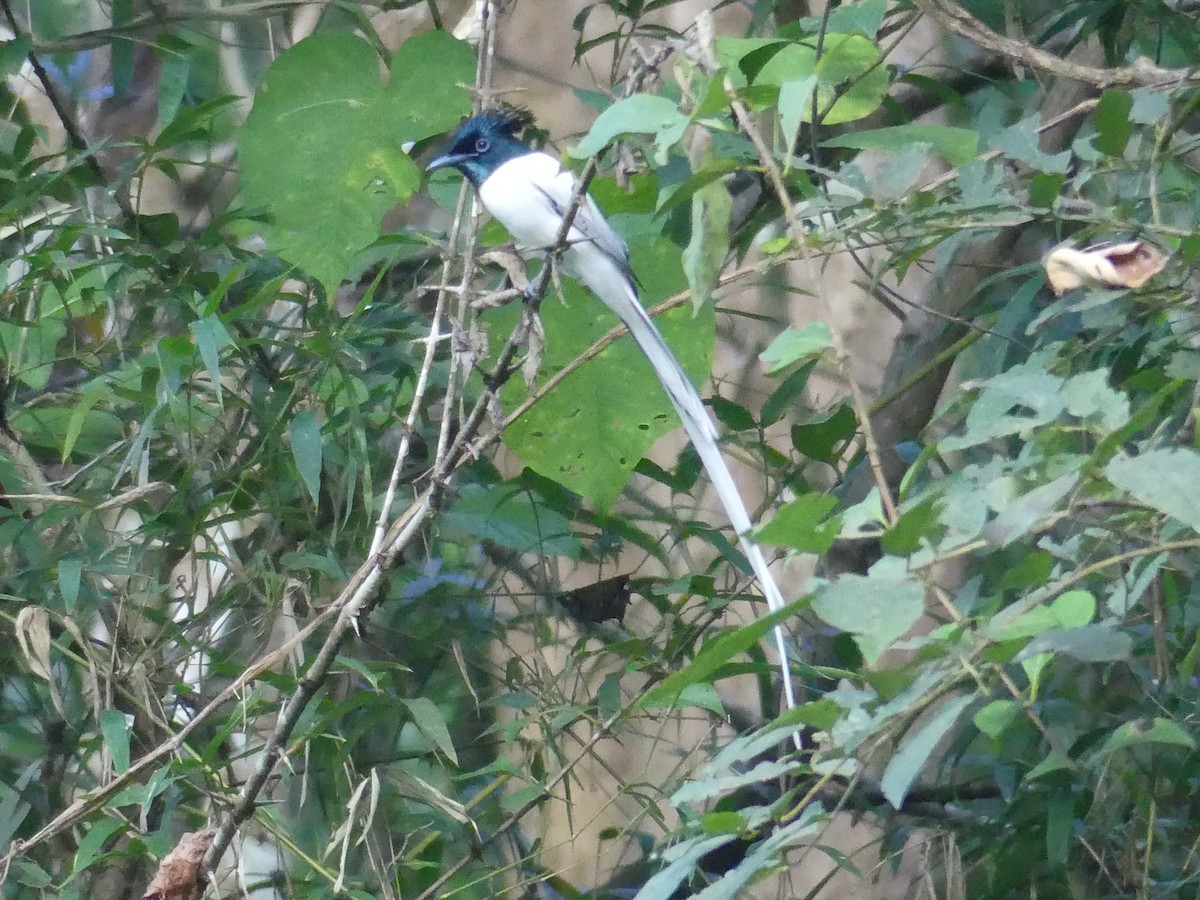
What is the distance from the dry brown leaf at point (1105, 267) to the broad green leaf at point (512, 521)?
940mm

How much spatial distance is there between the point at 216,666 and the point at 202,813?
21cm

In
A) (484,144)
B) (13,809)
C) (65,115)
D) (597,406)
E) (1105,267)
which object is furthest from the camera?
(484,144)

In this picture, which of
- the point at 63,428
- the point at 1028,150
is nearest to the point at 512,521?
the point at 63,428

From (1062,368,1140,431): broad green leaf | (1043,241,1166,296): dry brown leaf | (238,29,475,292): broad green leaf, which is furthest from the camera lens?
(238,29,475,292): broad green leaf

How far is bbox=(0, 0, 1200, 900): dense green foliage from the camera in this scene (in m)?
1.08

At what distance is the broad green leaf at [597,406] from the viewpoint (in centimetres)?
154

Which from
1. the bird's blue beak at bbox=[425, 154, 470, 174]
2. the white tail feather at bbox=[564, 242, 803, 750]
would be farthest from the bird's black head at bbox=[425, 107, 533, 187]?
the white tail feather at bbox=[564, 242, 803, 750]

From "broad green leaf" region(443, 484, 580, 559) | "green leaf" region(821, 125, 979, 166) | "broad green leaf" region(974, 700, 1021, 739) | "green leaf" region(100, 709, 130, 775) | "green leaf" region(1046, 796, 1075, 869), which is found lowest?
"green leaf" region(1046, 796, 1075, 869)

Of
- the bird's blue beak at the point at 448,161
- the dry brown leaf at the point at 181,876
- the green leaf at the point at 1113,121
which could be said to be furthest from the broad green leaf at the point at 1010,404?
the bird's blue beak at the point at 448,161

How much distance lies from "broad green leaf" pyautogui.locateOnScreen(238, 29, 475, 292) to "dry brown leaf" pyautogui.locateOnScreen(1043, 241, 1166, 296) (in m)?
0.91

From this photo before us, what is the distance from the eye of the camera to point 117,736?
138 centimetres

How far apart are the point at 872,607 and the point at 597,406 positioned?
94 cm

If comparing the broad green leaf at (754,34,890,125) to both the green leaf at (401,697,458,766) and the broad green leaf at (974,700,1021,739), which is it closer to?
the broad green leaf at (974,700,1021,739)

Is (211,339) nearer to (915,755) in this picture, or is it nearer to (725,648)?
(725,648)
